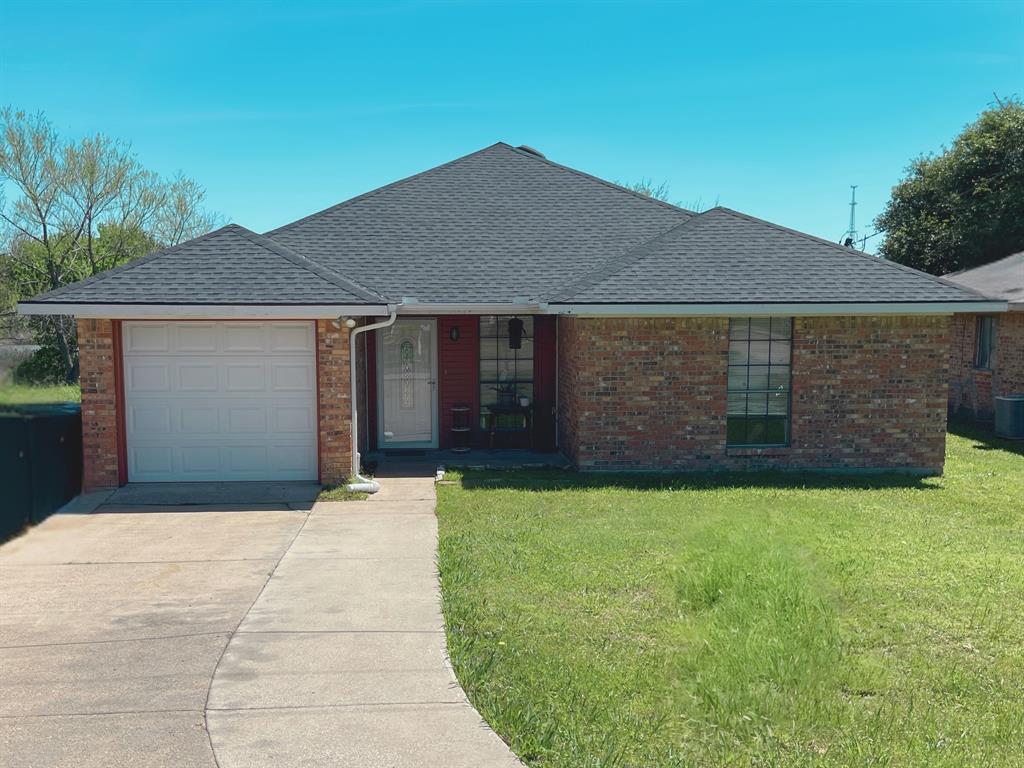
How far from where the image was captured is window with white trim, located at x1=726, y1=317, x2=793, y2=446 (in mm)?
12102

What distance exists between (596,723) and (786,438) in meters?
8.41

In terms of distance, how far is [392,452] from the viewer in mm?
14023

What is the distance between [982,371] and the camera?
18.7 meters

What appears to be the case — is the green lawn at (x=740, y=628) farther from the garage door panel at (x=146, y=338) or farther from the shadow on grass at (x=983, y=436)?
the shadow on grass at (x=983, y=436)

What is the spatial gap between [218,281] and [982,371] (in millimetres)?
16394

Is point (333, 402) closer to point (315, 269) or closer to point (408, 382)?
point (315, 269)

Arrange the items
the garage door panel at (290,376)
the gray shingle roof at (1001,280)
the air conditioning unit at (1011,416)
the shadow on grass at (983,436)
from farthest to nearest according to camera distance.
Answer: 1. the gray shingle roof at (1001,280)
2. the air conditioning unit at (1011,416)
3. the shadow on grass at (983,436)
4. the garage door panel at (290,376)

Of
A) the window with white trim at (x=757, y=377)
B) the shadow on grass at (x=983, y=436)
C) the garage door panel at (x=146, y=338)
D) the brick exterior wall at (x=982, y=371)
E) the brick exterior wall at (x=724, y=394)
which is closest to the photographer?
the garage door panel at (x=146, y=338)

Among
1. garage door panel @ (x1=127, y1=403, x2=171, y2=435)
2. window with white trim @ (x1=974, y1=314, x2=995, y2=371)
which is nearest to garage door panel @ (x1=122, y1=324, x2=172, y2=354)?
garage door panel @ (x1=127, y1=403, x2=171, y2=435)

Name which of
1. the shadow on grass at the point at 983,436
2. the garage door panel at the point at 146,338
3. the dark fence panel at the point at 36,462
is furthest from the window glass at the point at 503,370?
the shadow on grass at the point at 983,436

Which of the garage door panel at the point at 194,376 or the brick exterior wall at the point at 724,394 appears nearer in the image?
the garage door panel at the point at 194,376

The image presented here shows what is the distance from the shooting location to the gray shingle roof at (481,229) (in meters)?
13.3

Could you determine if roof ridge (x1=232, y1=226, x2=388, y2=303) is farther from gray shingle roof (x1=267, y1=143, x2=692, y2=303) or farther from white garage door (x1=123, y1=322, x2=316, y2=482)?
gray shingle roof (x1=267, y1=143, x2=692, y2=303)

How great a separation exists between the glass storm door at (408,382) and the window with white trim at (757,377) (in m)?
4.94
